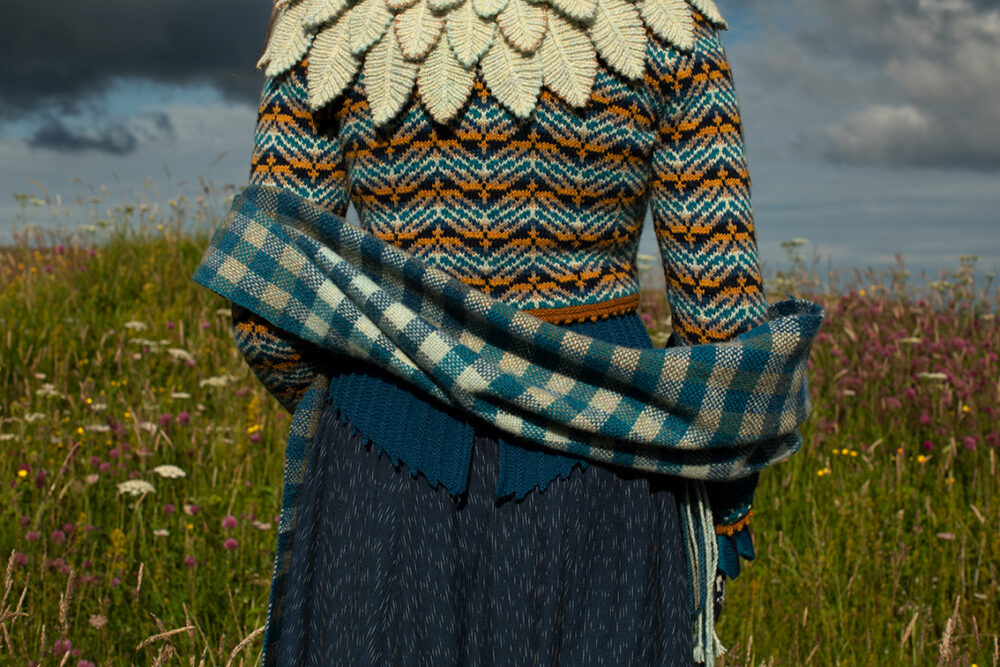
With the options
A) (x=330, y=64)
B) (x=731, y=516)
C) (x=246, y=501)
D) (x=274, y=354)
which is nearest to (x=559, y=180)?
(x=330, y=64)

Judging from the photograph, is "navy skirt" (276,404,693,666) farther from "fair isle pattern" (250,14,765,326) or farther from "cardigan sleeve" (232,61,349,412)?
"fair isle pattern" (250,14,765,326)

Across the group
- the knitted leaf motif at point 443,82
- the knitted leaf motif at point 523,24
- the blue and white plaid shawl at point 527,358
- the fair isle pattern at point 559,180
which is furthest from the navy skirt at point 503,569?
the knitted leaf motif at point 523,24

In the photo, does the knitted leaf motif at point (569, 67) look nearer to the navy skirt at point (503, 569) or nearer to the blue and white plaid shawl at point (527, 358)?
the blue and white plaid shawl at point (527, 358)

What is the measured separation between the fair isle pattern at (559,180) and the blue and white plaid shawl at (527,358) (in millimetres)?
91

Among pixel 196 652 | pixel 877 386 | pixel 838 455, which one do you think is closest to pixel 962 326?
pixel 877 386

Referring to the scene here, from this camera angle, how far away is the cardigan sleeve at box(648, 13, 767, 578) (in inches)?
61.0

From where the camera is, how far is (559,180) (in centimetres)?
151

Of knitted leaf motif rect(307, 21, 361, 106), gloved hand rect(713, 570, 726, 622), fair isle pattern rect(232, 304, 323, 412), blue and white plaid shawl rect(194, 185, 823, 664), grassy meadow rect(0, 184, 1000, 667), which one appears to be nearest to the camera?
blue and white plaid shawl rect(194, 185, 823, 664)

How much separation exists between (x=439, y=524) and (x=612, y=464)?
344 mm

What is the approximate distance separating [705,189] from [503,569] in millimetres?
817

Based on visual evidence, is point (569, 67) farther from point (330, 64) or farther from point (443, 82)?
Result: point (330, 64)

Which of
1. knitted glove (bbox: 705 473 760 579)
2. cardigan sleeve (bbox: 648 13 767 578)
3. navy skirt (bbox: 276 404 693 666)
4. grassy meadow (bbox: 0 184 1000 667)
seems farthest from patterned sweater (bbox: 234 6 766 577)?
grassy meadow (bbox: 0 184 1000 667)

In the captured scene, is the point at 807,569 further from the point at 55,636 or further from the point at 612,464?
the point at 55,636

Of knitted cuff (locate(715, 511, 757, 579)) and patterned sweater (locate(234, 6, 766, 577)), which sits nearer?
patterned sweater (locate(234, 6, 766, 577))
